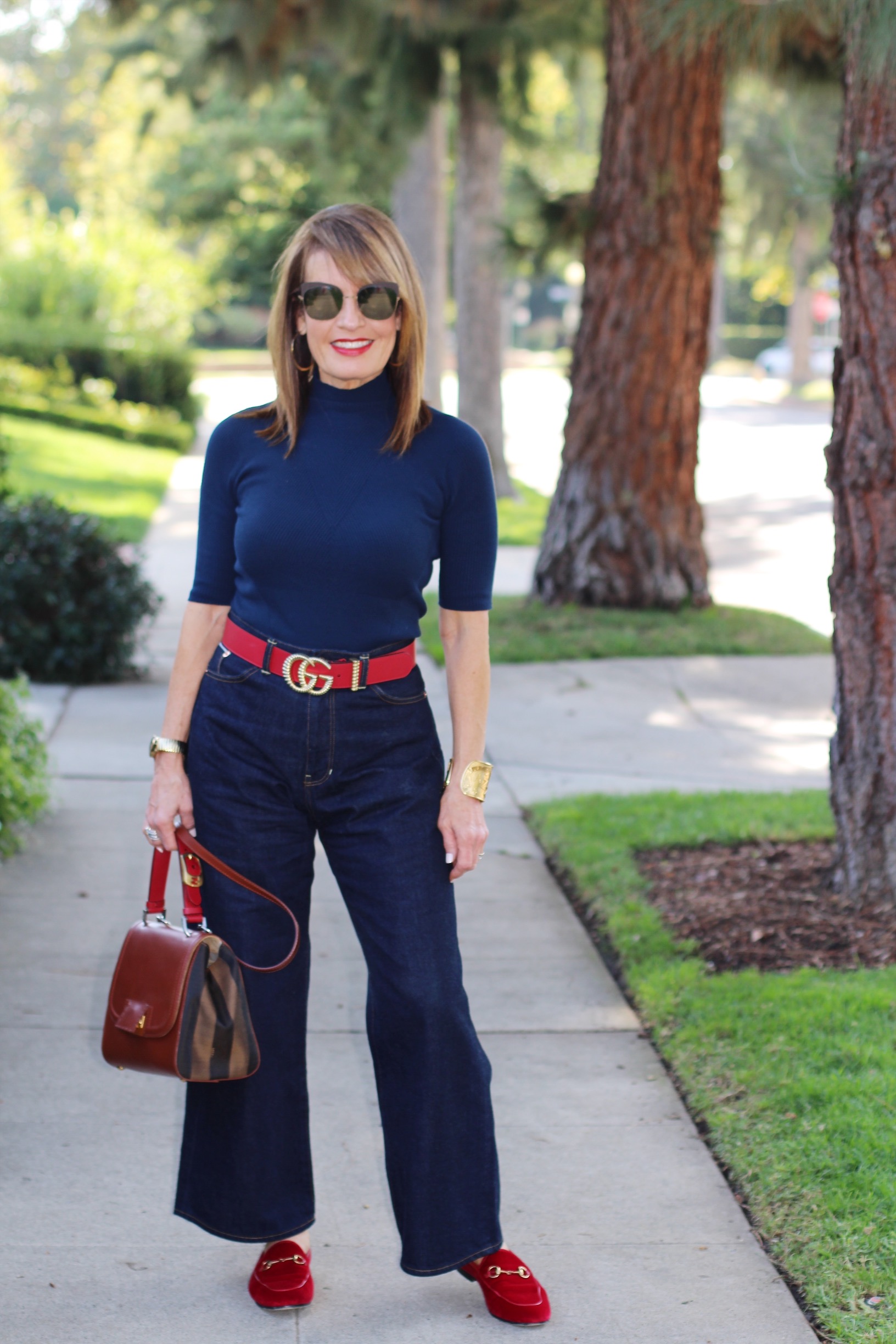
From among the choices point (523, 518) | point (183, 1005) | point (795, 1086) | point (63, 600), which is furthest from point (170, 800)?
point (523, 518)

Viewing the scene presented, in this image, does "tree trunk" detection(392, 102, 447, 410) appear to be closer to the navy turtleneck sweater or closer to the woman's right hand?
the navy turtleneck sweater

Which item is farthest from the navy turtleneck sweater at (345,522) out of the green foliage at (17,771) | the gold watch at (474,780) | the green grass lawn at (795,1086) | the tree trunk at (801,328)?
the tree trunk at (801,328)

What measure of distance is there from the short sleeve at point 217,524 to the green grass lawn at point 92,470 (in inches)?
403

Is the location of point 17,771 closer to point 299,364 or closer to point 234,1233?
point 234,1233

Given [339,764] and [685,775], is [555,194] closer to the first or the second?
[685,775]

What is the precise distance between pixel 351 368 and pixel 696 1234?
6.01ft

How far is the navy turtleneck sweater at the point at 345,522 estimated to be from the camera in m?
2.50

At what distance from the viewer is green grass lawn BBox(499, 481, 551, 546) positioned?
13867 millimetres

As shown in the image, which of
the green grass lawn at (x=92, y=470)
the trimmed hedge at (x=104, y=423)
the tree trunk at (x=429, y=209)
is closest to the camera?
the green grass lawn at (x=92, y=470)

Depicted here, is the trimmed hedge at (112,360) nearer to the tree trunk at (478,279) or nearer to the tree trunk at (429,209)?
the tree trunk at (429,209)

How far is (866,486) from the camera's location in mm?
4367

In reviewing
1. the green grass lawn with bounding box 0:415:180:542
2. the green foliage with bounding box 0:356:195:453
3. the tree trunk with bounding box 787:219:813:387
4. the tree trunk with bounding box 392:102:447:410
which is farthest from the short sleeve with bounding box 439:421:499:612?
the tree trunk with bounding box 787:219:813:387

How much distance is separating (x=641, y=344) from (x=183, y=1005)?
728 centimetres

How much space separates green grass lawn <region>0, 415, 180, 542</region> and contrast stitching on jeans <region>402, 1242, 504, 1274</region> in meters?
10.5
